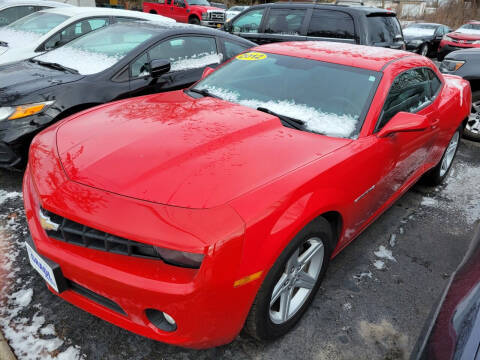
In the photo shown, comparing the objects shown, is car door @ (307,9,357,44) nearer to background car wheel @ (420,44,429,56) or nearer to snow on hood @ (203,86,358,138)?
snow on hood @ (203,86,358,138)

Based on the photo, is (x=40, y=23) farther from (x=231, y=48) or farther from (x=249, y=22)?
(x=249, y=22)

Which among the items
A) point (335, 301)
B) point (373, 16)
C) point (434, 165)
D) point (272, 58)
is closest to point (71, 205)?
point (335, 301)

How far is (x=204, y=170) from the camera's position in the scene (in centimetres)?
184

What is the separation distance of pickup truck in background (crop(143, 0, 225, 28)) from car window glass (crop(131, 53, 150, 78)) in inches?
564

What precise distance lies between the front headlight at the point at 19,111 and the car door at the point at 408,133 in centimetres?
280

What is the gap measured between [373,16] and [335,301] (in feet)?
19.2

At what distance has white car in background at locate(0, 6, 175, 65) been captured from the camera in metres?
4.98

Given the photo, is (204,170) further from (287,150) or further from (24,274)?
(24,274)

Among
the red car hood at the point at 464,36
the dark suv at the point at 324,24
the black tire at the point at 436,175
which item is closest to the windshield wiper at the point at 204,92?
the black tire at the point at 436,175

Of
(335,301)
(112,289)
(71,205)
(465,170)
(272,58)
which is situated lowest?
(465,170)

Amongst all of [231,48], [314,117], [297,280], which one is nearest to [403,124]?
[314,117]

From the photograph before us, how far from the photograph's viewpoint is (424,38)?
13.8m

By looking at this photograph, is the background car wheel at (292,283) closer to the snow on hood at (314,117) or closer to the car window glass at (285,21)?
the snow on hood at (314,117)

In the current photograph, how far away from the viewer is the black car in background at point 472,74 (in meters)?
5.45
